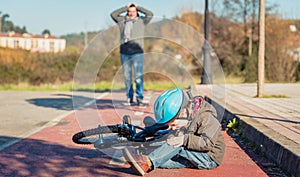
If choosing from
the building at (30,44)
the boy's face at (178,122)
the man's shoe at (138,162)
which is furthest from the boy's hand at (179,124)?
the building at (30,44)

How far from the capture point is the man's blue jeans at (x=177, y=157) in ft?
15.4

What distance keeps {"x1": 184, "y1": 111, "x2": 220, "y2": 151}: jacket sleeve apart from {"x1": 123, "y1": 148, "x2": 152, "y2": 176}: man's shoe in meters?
0.48

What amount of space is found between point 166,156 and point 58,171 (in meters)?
1.15

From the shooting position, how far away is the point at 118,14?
10227 mm

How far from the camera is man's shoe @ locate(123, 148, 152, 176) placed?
4434mm

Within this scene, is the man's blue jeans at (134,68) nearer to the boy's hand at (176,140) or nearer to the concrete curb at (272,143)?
the concrete curb at (272,143)

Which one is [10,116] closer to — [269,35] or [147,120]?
[147,120]

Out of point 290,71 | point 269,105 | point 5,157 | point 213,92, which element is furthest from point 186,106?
point 290,71

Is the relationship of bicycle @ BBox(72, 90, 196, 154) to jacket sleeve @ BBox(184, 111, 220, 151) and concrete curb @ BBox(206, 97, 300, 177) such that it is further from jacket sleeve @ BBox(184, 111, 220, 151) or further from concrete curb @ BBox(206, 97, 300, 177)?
concrete curb @ BBox(206, 97, 300, 177)

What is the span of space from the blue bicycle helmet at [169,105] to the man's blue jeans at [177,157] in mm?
328

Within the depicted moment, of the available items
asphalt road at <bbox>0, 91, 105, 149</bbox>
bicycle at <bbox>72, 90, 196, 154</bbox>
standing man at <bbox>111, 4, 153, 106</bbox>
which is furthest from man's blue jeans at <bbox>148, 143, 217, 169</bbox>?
standing man at <bbox>111, 4, 153, 106</bbox>

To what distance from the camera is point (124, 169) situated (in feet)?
15.6

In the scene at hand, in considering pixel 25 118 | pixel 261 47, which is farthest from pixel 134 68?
pixel 261 47

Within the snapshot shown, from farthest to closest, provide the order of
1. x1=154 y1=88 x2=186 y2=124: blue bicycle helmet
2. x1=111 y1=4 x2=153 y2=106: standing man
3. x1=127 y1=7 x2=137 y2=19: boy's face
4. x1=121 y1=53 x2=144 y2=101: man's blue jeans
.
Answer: x1=121 y1=53 x2=144 y2=101: man's blue jeans → x1=127 y1=7 x2=137 y2=19: boy's face → x1=111 y1=4 x2=153 y2=106: standing man → x1=154 y1=88 x2=186 y2=124: blue bicycle helmet
